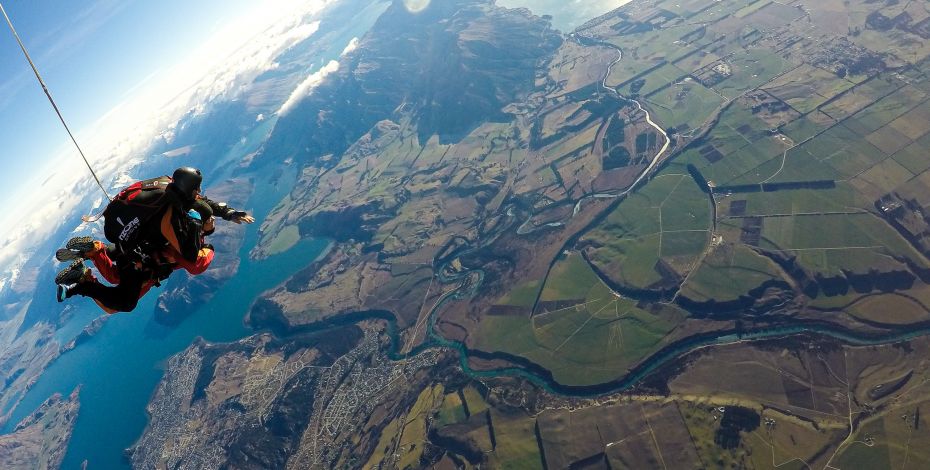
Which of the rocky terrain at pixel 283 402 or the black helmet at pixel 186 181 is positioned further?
the rocky terrain at pixel 283 402

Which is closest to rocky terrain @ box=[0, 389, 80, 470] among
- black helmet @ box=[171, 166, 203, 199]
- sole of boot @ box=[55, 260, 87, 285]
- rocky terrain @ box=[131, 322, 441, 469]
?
rocky terrain @ box=[131, 322, 441, 469]

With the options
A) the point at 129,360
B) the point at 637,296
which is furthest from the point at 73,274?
the point at 129,360

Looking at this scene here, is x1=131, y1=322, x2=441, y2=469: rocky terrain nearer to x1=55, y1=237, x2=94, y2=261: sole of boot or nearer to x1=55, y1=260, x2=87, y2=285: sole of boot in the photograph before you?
x1=55, y1=260, x2=87, y2=285: sole of boot

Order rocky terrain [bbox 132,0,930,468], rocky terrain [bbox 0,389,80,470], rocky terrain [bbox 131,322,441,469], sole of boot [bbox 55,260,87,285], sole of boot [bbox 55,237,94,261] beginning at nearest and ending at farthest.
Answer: sole of boot [bbox 55,260,87,285] → sole of boot [bbox 55,237,94,261] → rocky terrain [bbox 132,0,930,468] → rocky terrain [bbox 131,322,441,469] → rocky terrain [bbox 0,389,80,470]

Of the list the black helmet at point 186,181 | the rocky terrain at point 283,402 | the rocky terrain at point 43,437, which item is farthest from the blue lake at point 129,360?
the black helmet at point 186,181

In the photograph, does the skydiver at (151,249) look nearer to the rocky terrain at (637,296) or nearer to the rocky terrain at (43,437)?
the rocky terrain at (637,296)

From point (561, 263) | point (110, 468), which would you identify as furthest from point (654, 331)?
point (110, 468)

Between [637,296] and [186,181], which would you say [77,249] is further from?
[637,296]

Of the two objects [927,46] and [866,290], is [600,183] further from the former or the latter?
[927,46]

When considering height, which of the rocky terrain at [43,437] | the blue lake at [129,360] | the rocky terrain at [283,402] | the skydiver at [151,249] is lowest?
the rocky terrain at [43,437]
